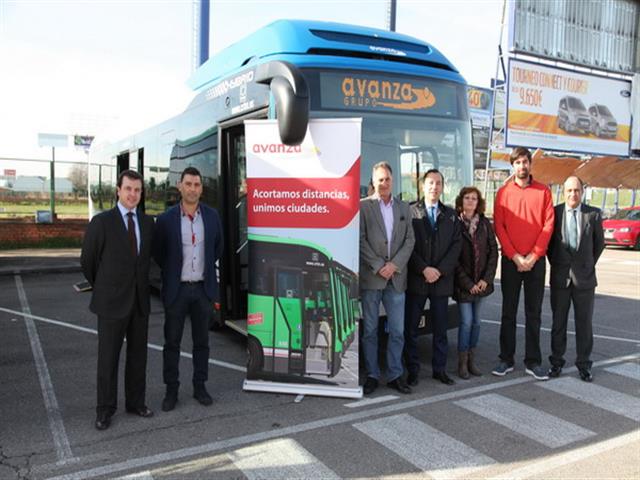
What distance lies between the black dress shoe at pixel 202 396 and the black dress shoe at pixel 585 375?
3.64 metres

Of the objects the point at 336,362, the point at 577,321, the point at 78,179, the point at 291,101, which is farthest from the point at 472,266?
the point at 78,179

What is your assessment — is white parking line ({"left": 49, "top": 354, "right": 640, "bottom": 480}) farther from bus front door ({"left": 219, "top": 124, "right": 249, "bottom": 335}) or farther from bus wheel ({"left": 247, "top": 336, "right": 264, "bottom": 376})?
bus front door ({"left": 219, "top": 124, "right": 249, "bottom": 335})

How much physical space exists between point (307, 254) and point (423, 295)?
3.99 ft

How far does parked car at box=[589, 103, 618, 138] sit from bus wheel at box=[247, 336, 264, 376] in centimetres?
2834

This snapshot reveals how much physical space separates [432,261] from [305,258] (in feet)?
4.05

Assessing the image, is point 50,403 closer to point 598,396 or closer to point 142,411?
point 142,411

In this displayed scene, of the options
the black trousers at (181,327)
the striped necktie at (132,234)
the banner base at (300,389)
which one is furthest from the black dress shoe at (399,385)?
the striped necktie at (132,234)

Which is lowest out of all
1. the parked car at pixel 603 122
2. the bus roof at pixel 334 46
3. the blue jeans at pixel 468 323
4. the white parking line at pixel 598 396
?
the white parking line at pixel 598 396

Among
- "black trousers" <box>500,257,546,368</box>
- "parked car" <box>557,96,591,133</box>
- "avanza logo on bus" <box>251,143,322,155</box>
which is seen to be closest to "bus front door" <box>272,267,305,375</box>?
"avanza logo on bus" <box>251,143,322,155</box>

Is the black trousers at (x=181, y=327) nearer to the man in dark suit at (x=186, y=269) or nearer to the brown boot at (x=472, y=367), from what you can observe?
the man in dark suit at (x=186, y=269)

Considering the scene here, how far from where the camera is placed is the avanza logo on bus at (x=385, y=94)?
554 cm

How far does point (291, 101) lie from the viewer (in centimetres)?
451

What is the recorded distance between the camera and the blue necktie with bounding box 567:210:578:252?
5594mm

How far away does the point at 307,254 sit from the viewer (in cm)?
501
